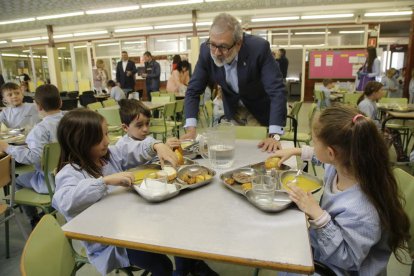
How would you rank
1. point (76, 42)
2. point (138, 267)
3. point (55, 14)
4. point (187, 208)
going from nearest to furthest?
point (187, 208) < point (138, 267) < point (55, 14) < point (76, 42)

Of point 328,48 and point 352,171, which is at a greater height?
point 328,48

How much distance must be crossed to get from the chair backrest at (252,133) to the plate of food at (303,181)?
856 mm

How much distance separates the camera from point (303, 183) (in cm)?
125

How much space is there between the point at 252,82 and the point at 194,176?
111cm

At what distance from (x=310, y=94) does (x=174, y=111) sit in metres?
7.72

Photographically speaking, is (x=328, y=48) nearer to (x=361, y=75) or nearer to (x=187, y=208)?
(x=361, y=75)

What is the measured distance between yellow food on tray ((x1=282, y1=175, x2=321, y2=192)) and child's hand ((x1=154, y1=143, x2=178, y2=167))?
1.71ft

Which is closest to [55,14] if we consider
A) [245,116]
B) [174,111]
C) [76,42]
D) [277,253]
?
[76,42]

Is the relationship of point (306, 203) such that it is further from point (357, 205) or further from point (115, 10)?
point (115, 10)

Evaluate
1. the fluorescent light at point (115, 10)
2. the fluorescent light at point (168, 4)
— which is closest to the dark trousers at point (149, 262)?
the fluorescent light at point (168, 4)

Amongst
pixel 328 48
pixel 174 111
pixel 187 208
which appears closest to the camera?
pixel 187 208

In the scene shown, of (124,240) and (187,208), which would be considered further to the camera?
(187,208)

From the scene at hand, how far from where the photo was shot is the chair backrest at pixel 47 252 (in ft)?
2.58

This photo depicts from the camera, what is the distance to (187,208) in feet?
3.48
